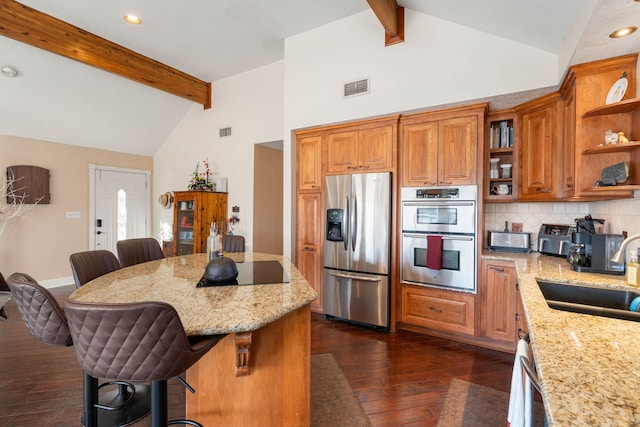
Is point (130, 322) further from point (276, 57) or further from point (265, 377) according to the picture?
point (276, 57)

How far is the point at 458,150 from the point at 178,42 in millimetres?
3913

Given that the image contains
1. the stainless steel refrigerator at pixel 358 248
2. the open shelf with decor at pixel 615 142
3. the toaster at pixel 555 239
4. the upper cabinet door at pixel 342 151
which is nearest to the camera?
the open shelf with decor at pixel 615 142

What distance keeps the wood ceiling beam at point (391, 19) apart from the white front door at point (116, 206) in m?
5.44

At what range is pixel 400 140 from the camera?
3.32 meters

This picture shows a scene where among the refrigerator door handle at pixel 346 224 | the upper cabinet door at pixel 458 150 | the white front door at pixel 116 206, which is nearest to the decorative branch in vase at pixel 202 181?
the white front door at pixel 116 206

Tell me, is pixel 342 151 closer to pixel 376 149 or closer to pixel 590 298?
pixel 376 149

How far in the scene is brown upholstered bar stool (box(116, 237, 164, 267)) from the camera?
2.69 meters

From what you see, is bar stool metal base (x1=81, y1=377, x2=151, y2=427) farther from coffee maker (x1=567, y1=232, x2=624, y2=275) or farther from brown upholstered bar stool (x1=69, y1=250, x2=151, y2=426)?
coffee maker (x1=567, y1=232, x2=624, y2=275)

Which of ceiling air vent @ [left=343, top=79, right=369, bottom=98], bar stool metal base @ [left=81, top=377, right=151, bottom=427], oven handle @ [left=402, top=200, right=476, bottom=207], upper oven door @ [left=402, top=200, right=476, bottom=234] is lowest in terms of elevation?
bar stool metal base @ [left=81, top=377, right=151, bottom=427]

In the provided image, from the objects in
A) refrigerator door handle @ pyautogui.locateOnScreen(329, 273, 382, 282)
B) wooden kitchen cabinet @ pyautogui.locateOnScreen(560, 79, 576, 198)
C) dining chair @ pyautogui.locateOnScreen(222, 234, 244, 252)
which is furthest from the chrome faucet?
dining chair @ pyautogui.locateOnScreen(222, 234, 244, 252)

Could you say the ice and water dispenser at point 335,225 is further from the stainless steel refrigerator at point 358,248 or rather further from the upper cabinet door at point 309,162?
the upper cabinet door at point 309,162

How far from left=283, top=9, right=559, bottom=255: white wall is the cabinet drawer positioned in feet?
5.44

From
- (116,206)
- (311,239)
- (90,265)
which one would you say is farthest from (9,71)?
(311,239)

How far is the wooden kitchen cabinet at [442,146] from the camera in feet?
9.70
